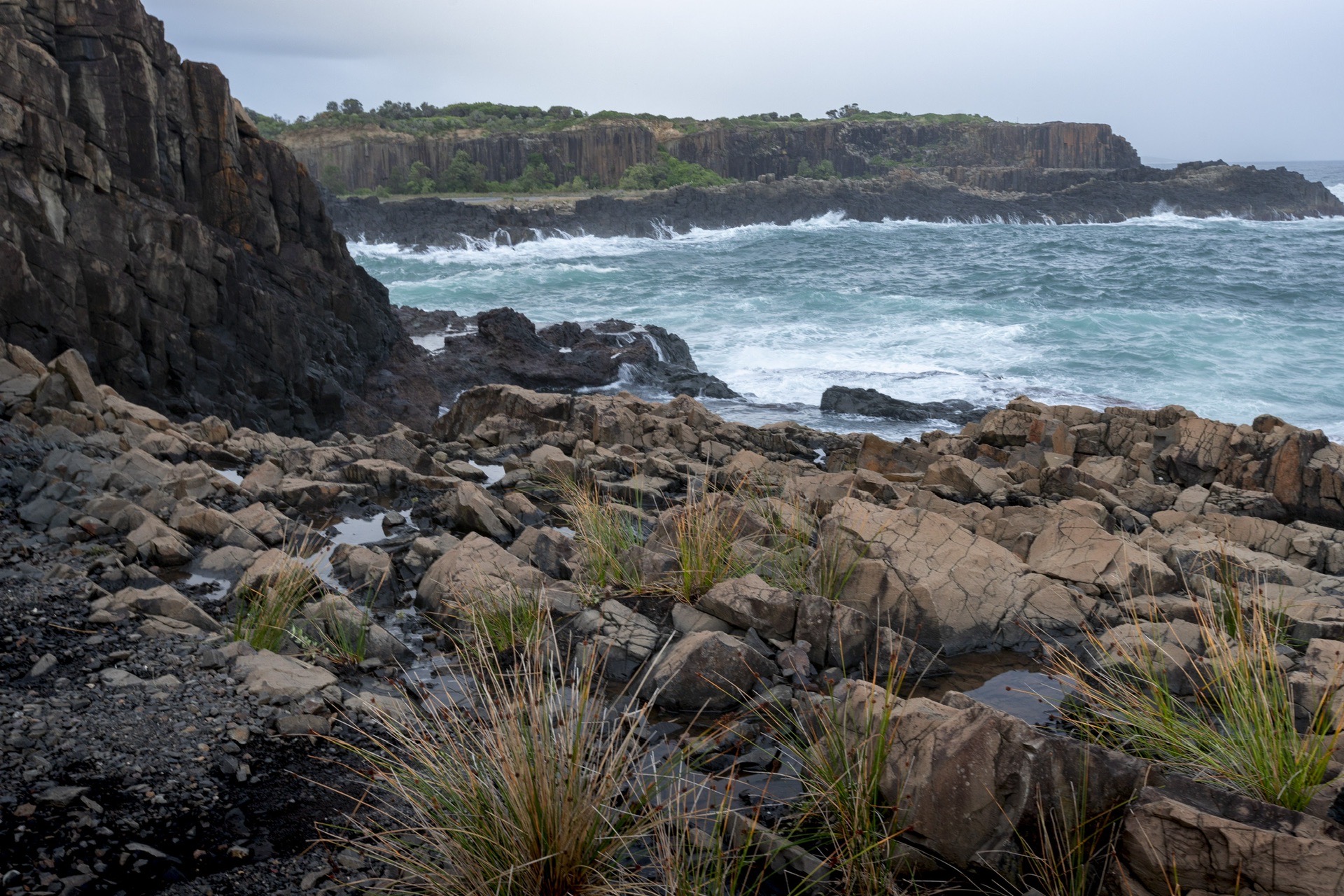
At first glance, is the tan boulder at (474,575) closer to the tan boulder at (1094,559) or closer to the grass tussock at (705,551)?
the grass tussock at (705,551)

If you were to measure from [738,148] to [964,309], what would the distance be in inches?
1908

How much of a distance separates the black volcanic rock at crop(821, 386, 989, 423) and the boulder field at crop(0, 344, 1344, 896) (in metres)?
4.11

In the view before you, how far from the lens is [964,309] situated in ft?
84.8

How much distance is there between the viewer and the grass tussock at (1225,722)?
306 cm

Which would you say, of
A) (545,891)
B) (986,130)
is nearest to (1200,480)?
(545,891)

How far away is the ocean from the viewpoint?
17469 millimetres

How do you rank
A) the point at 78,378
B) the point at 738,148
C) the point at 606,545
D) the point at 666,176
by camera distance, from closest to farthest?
the point at 606,545
the point at 78,378
the point at 666,176
the point at 738,148

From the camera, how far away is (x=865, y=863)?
9.89 ft

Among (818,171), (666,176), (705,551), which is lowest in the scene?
(705,551)

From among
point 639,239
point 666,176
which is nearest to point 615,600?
point 639,239

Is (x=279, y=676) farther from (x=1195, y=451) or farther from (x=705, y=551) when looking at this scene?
(x=1195, y=451)

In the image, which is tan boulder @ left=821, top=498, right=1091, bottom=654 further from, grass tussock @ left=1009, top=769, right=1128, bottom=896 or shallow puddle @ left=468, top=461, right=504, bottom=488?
shallow puddle @ left=468, top=461, right=504, bottom=488

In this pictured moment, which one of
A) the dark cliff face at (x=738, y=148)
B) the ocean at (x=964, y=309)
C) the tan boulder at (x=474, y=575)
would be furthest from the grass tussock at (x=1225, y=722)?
the dark cliff face at (x=738, y=148)

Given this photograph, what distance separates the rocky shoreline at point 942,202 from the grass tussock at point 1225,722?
46.8m
